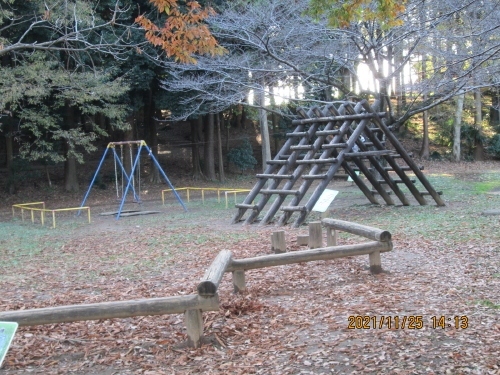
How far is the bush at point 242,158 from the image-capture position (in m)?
29.0

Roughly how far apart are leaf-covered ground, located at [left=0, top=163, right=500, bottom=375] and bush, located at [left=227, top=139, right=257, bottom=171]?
1714 cm

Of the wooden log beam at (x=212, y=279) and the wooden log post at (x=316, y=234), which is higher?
the wooden log beam at (x=212, y=279)

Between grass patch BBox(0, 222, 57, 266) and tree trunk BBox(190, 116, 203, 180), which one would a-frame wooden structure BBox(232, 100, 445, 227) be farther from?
tree trunk BBox(190, 116, 203, 180)

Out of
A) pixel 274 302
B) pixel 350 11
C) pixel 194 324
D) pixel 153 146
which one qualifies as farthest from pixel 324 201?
pixel 153 146

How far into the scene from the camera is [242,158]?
29.0 metres

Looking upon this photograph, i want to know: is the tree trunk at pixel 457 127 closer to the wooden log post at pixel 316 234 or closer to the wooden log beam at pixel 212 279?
the wooden log post at pixel 316 234

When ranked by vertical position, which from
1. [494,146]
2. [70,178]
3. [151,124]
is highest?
[151,124]

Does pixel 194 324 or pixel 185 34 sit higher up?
pixel 185 34

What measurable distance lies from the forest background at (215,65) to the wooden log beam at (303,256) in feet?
8.52

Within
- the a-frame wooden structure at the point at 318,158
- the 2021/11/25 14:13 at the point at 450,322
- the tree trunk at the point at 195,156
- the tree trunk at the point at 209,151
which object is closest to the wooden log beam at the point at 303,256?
the 2021/11/25 14:13 at the point at 450,322

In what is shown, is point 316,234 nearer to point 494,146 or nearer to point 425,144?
point 425,144

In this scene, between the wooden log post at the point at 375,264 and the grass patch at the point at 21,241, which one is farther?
the grass patch at the point at 21,241

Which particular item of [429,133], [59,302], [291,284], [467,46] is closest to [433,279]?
[291,284]

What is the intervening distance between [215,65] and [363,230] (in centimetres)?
1155
